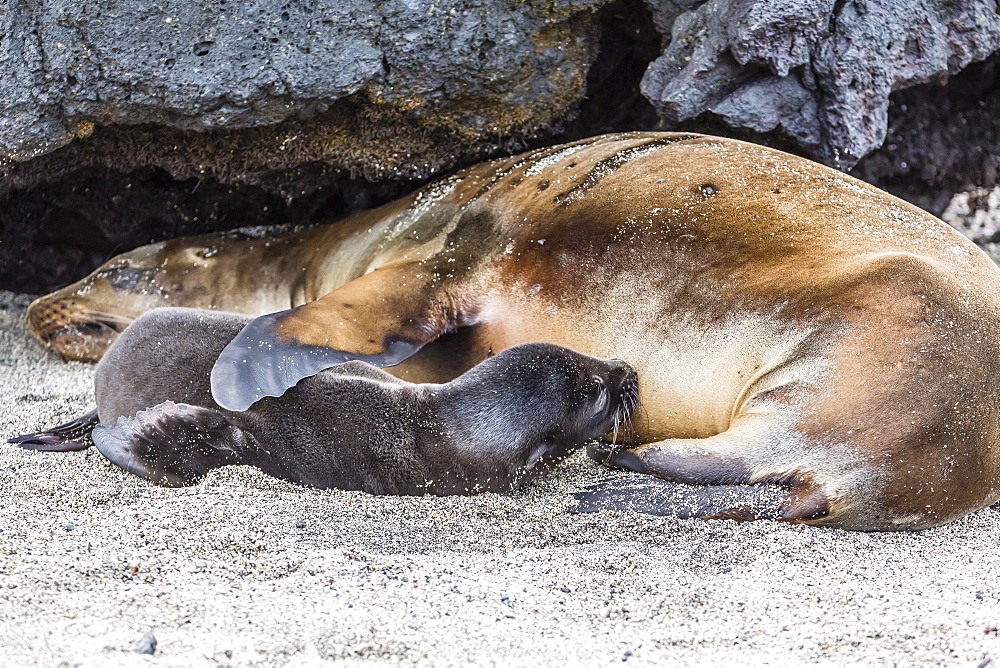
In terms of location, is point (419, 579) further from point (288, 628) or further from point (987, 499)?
point (987, 499)

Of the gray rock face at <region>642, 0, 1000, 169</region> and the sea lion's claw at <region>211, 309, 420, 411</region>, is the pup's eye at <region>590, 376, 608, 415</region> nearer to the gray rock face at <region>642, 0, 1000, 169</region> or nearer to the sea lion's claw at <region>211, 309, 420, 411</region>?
the sea lion's claw at <region>211, 309, 420, 411</region>

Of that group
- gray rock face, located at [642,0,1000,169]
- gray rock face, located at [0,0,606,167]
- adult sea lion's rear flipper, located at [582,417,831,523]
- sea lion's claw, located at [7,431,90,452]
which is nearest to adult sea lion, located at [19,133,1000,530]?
adult sea lion's rear flipper, located at [582,417,831,523]

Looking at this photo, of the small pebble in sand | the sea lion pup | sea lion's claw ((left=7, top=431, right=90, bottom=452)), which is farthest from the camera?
sea lion's claw ((left=7, top=431, right=90, bottom=452))

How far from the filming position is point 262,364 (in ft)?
8.63

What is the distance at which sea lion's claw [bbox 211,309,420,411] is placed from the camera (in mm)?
2545

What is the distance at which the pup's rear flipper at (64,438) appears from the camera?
2.91 m

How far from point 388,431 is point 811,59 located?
2.15 meters

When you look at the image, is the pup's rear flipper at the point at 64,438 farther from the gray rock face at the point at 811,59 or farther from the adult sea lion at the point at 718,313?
the gray rock face at the point at 811,59

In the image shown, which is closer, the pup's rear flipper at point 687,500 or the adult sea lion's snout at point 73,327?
the pup's rear flipper at point 687,500

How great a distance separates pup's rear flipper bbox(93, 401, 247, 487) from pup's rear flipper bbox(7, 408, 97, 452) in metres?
0.35

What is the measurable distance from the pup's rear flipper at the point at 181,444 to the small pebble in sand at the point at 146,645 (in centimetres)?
93

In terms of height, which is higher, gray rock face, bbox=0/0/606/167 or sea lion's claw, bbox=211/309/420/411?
gray rock face, bbox=0/0/606/167

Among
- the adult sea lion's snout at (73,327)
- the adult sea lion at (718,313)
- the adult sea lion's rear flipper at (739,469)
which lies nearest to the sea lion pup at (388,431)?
the adult sea lion at (718,313)

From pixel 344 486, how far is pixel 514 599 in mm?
752
